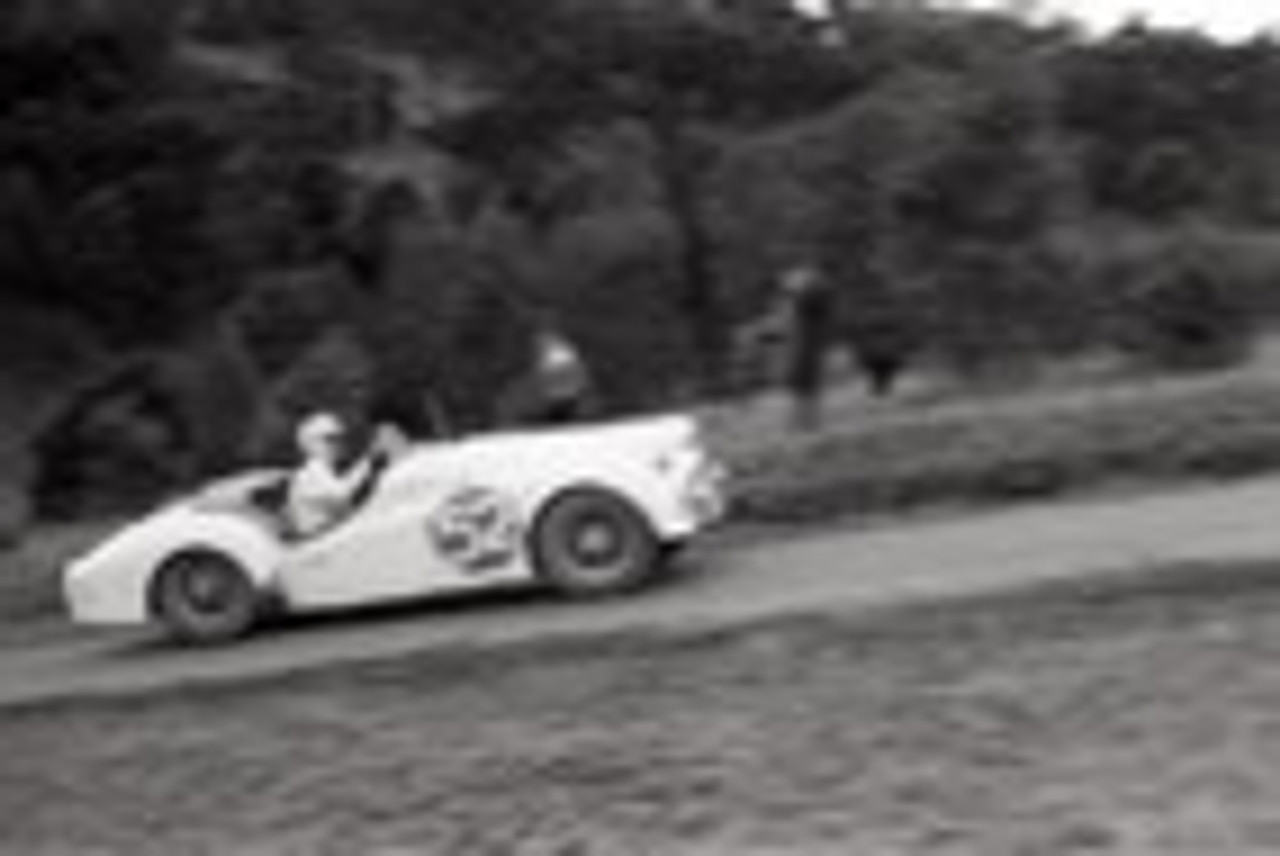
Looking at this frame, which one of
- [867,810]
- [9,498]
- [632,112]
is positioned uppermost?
[632,112]

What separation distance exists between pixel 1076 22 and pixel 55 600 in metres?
21.9

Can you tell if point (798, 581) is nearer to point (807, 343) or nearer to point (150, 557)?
point (150, 557)

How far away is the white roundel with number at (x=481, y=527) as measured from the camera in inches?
509

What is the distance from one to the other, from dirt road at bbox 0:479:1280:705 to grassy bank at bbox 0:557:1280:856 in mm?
657

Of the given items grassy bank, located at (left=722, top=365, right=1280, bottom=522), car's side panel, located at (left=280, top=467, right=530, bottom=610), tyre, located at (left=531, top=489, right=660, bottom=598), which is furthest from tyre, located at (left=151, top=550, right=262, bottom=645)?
grassy bank, located at (left=722, top=365, right=1280, bottom=522)

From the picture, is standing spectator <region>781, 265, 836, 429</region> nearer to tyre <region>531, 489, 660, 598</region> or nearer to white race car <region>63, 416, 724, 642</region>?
white race car <region>63, 416, 724, 642</region>

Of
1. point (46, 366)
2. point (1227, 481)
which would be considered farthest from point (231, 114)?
point (1227, 481)

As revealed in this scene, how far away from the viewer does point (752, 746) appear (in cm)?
808

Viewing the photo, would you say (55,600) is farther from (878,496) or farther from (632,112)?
(632,112)

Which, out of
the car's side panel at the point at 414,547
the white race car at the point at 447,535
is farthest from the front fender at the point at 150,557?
the car's side panel at the point at 414,547

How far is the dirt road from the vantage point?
11.1 m

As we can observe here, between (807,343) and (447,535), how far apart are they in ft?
25.6

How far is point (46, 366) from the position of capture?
3038 centimetres

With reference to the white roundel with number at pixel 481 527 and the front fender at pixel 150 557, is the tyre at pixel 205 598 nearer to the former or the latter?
the front fender at pixel 150 557
